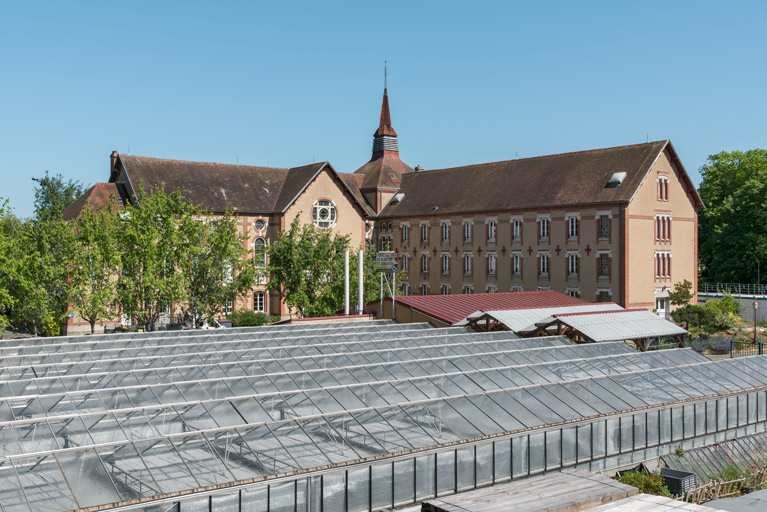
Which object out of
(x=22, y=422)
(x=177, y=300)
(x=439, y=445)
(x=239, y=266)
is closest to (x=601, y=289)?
(x=239, y=266)

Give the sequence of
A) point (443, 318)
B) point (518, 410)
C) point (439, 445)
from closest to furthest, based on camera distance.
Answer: point (439, 445)
point (518, 410)
point (443, 318)

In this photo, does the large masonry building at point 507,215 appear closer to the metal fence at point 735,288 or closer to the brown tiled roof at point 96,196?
the brown tiled roof at point 96,196

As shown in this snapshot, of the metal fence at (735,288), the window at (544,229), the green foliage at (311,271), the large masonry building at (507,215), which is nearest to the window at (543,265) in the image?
the large masonry building at (507,215)

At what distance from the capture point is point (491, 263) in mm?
63656

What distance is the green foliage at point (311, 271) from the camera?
54.3 m

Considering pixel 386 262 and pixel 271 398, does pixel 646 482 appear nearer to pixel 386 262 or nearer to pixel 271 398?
pixel 271 398

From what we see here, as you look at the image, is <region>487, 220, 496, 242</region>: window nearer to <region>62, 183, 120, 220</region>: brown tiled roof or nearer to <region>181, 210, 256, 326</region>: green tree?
<region>181, 210, 256, 326</region>: green tree

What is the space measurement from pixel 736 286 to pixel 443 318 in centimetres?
4297

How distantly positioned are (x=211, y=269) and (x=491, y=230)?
24958 mm

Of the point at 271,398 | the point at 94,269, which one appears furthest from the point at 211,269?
the point at 271,398

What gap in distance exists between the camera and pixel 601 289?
55.5 metres

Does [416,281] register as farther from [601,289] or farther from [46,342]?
[46,342]

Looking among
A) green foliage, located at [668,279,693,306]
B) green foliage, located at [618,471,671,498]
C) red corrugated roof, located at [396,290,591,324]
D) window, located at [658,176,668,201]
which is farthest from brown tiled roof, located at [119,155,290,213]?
green foliage, located at [618,471,671,498]

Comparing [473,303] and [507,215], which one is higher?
[507,215]
